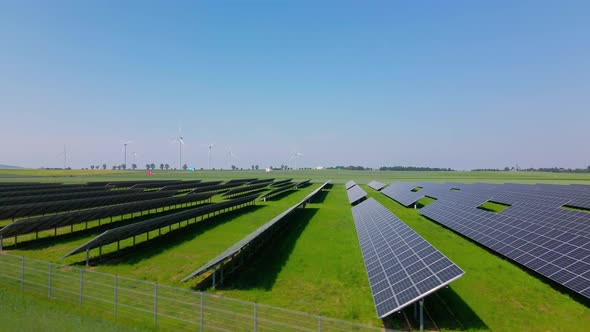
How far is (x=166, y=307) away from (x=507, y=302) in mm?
15100

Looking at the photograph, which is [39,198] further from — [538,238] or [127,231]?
[538,238]

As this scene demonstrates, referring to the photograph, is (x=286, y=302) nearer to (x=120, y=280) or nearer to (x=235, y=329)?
(x=235, y=329)

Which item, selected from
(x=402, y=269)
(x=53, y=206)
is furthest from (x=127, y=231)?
(x=53, y=206)

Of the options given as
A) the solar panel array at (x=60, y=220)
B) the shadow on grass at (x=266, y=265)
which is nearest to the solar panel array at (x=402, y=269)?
the shadow on grass at (x=266, y=265)

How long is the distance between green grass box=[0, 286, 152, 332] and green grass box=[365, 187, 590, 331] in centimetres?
1254

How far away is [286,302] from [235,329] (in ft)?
11.1

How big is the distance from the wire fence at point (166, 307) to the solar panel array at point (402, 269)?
4.46ft

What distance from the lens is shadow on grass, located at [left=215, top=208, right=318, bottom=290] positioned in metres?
16.8

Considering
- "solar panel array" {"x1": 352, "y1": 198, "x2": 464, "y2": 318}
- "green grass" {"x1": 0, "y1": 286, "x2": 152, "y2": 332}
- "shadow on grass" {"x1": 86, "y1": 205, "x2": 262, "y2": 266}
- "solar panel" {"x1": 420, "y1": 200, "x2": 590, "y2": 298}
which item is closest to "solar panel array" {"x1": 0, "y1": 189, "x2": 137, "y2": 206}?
"shadow on grass" {"x1": 86, "y1": 205, "x2": 262, "y2": 266}

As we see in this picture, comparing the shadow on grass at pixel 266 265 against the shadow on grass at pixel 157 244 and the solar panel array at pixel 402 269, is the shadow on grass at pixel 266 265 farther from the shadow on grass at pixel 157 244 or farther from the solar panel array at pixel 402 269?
the shadow on grass at pixel 157 244

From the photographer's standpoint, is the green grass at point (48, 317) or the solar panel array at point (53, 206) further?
the solar panel array at point (53, 206)

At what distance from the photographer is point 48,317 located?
11.7 meters

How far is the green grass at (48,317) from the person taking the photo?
1100 cm

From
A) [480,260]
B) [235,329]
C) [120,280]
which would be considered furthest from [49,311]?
[480,260]
